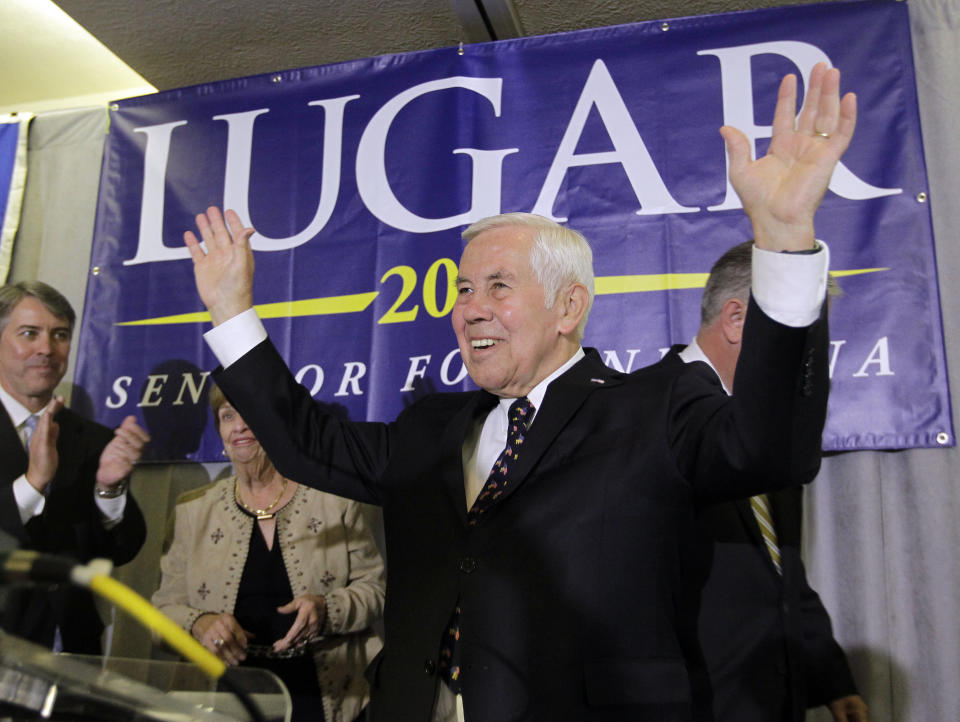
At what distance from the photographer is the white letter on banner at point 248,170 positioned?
3.21 meters

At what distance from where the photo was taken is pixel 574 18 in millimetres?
3221

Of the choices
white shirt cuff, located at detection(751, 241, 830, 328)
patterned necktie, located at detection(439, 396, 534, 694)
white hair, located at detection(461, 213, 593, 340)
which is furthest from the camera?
white hair, located at detection(461, 213, 593, 340)

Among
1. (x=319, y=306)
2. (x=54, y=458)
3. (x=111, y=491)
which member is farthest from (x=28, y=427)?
(x=319, y=306)

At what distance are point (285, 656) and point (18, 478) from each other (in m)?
1.17

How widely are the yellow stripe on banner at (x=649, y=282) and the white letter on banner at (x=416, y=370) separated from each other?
1.96 ft

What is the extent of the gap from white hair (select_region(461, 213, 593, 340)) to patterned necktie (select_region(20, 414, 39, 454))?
1.92m

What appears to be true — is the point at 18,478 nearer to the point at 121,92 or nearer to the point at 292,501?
the point at 292,501

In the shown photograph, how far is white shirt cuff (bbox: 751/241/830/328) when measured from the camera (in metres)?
1.25

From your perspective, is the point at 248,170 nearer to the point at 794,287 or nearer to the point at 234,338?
the point at 234,338

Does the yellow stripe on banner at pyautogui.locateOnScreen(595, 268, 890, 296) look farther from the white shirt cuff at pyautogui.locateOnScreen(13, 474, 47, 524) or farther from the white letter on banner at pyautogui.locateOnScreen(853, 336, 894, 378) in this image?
the white shirt cuff at pyautogui.locateOnScreen(13, 474, 47, 524)

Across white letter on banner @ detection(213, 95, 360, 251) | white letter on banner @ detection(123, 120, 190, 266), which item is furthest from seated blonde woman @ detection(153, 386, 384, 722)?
white letter on banner @ detection(123, 120, 190, 266)

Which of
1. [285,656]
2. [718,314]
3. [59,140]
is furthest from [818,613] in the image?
[59,140]

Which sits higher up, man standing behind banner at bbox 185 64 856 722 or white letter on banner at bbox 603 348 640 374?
white letter on banner at bbox 603 348 640 374

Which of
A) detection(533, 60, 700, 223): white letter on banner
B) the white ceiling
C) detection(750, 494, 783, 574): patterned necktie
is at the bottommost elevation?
detection(750, 494, 783, 574): patterned necktie
